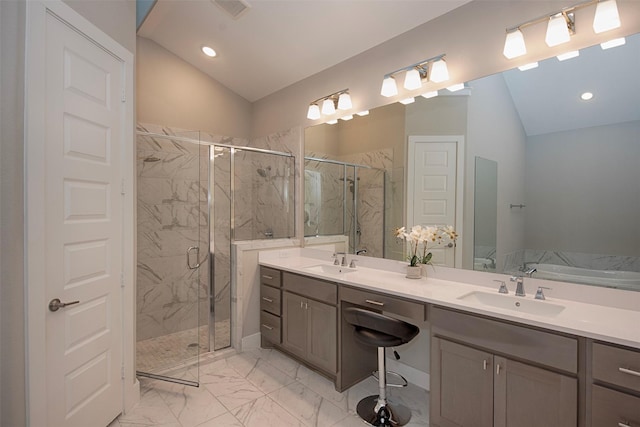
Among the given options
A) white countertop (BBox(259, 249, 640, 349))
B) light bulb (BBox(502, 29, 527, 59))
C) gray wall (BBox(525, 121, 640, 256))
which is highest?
light bulb (BBox(502, 29, 527, 59))

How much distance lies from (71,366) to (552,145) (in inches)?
121

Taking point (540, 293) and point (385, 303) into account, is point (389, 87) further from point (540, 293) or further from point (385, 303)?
point (540, 293)

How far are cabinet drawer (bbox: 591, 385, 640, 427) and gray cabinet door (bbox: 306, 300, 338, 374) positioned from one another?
151cm

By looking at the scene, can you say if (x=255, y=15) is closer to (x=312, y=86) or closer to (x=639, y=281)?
(x=312, y=86)

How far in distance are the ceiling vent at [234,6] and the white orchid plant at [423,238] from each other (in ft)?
7.31

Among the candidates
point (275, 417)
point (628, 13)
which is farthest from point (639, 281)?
point (275, 417)

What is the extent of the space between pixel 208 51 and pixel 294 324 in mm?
2964

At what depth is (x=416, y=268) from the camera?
7.86 ft

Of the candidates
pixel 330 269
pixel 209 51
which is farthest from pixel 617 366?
pixel 209 51

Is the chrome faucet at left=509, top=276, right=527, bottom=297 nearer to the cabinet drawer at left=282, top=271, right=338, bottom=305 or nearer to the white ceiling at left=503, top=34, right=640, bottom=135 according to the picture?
the white ceiling at left=503, top=34, right=640, bottom=135

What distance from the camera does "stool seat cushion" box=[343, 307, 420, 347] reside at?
72.0 inches

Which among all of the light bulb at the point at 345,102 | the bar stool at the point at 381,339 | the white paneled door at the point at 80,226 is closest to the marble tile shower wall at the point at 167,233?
the white paneled door at the point at 80,226

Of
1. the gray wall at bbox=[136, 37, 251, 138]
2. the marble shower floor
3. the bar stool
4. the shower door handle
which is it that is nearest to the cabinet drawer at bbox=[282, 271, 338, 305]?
the bar stool

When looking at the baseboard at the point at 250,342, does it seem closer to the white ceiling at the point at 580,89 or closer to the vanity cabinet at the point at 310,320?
the vanity cabinet at the point at 310,320
